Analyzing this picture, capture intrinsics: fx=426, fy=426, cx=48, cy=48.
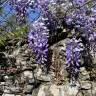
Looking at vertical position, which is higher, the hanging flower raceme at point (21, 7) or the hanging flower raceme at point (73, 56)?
the hanging flower raceme at point (21, 7)

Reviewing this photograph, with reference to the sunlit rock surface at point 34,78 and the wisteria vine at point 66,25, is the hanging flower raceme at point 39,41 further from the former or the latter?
the sunlit rock surface at point 34,78

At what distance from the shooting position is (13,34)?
5.70 metres

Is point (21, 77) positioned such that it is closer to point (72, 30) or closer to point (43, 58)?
point (43, 58)

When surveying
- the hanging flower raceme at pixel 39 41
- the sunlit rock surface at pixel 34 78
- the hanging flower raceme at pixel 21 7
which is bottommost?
the sunlit rock surface at pixel 34 78

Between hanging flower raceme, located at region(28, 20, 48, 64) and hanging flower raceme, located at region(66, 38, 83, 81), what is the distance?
11.8 inches

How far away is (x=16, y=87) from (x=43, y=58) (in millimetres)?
532

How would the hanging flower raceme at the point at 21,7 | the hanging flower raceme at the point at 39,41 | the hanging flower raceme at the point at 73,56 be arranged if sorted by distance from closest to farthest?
1. the hanging flower raceme at the point at 73,56
2. the hanging flower raceme at the point at 39,41
3. the hanging flower raceme at the point at 21,7

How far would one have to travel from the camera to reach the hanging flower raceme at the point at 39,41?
5039 millimetres

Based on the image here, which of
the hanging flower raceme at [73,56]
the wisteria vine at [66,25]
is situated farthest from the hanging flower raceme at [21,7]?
the hanging flower raceme at [73,56]

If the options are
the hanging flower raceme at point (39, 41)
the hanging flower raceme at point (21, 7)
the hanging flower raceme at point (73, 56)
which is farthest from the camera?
the hanging flower raceme at point (21, 7)

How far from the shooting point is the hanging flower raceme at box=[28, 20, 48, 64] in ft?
16.5

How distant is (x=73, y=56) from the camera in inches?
192

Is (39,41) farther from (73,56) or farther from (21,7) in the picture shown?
(21,7)

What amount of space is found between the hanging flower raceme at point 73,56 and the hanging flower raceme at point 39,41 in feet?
0.98
